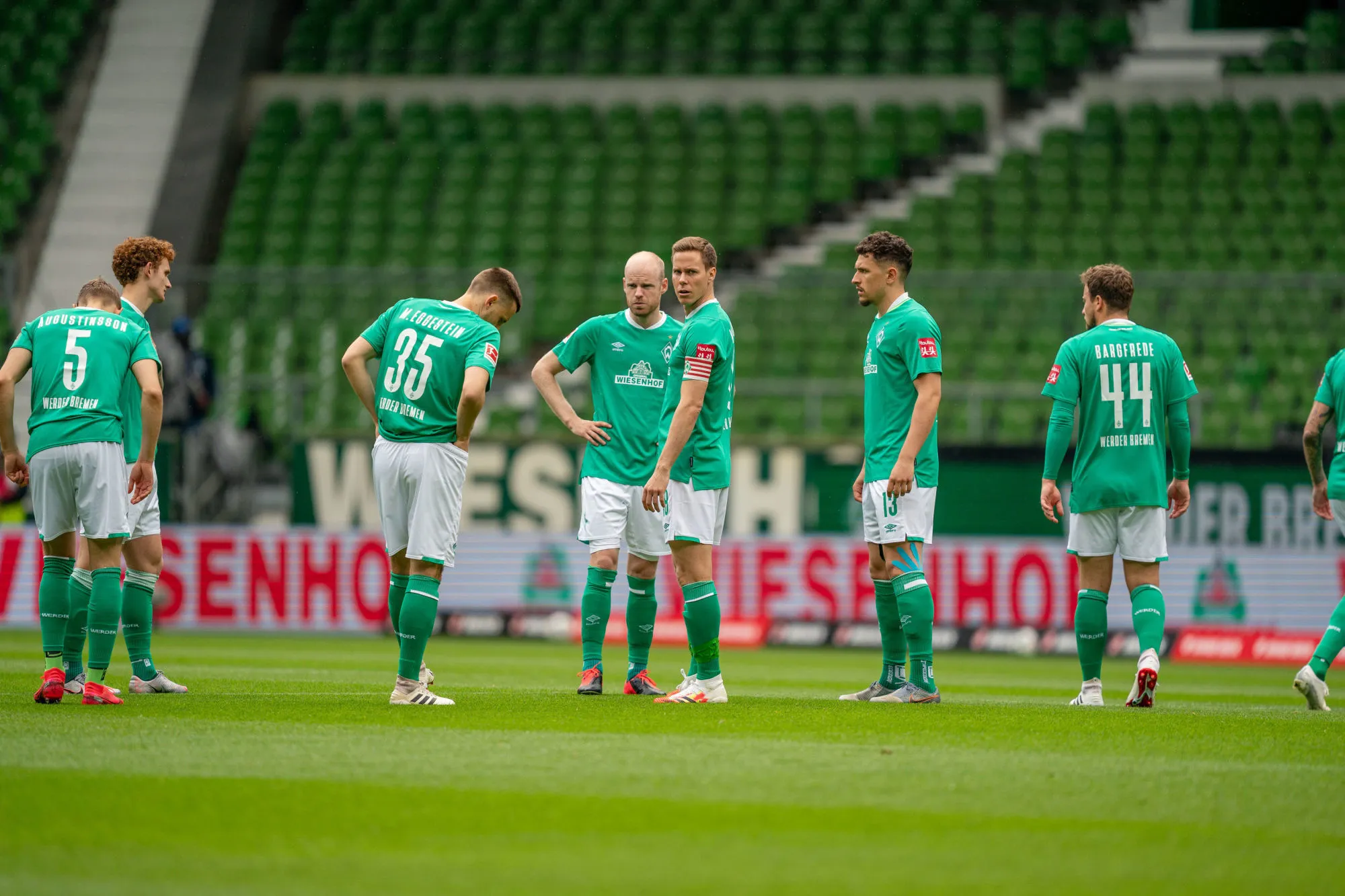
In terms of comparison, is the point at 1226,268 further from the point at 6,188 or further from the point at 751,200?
the point at 6,188

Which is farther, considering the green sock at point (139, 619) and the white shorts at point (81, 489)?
the green sock at point (139, 619)

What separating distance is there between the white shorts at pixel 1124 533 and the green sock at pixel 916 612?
0.95 meters

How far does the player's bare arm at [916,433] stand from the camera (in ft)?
26.5

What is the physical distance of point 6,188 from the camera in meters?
25.3

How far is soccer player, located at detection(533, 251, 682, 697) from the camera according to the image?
880 cm

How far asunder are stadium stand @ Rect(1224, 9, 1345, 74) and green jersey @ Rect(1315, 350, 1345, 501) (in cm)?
1690

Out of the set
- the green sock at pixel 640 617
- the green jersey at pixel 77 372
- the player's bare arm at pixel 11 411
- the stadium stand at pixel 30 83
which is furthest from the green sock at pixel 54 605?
the stadium stand at pixel 30 83

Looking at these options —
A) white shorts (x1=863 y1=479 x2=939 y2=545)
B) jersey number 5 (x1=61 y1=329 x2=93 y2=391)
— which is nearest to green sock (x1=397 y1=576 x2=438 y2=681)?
jersey number 5 (x1=61 y1=329 x2=93 y2=391)

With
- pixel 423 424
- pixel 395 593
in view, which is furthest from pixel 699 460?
pixel 395 593

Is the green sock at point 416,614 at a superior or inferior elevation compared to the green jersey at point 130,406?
inferior

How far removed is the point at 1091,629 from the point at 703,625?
2.15m

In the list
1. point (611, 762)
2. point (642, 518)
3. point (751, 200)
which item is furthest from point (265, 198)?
point (611, 762)

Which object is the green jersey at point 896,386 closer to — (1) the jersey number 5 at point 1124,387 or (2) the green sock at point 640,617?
(1) the jersey number 5 at point 1124,387

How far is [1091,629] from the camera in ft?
28.5
